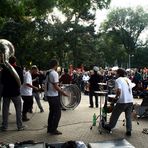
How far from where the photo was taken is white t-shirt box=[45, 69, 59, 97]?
1091cm

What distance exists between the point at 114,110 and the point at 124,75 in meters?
0.92

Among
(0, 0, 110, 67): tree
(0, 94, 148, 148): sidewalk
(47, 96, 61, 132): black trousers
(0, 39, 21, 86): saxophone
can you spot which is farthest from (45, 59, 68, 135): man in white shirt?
(0, 0, 110, 67): tree

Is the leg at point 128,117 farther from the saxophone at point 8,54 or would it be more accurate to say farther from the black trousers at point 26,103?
the black trousers at point 26,103

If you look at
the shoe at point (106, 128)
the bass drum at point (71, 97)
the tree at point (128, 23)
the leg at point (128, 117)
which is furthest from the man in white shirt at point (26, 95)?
the tree at point (128, 23)

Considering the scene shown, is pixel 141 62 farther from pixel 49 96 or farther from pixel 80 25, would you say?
pixel 49 96

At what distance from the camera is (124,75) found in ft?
37.7

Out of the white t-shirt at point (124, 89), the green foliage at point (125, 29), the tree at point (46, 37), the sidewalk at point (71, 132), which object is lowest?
the sidewalk at point (71, 132)

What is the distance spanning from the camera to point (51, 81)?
10.9 meters

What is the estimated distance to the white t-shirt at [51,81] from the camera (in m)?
10.9

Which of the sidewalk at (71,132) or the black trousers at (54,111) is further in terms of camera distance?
the black trousers at (54,111)

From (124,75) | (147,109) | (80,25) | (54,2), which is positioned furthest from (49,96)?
(80,25)

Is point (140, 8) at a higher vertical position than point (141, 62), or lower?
higher

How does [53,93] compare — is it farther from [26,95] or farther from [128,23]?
[128,23]

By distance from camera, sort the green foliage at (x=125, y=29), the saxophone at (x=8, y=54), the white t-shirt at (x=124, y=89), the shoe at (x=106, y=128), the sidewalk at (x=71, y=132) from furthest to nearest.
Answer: the green foliage at (x=125, y=29) < the shoe at (x=106, y=128) < the white t-shirt at (x=124, y=89) < the saxophone at (x=8, y=54) < the sidewalk at (x=71, y=132)
